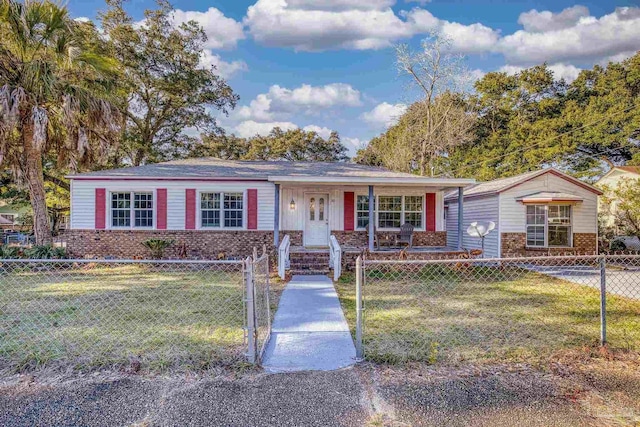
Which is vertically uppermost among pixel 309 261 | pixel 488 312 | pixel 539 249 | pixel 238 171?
pixel 238 171

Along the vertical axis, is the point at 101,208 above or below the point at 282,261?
above

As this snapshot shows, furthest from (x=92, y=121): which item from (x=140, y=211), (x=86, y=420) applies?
(x=86, y=420)

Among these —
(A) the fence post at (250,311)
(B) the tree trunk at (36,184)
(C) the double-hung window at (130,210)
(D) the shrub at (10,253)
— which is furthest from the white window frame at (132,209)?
(A) the fence post at (250,311)

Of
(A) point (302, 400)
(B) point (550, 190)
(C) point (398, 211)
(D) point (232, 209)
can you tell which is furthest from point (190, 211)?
(B) point (550, 190)

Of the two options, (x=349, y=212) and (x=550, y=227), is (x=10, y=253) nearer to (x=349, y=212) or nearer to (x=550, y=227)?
(x=349, y=212)

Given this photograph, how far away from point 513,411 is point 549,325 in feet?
10.8

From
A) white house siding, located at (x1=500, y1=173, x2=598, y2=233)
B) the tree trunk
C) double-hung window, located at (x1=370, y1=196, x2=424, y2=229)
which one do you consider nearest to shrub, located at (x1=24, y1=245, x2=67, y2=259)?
the tree trunk

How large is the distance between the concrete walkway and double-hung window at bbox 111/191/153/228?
7.69 metres

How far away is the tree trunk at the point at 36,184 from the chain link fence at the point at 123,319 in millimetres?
1934

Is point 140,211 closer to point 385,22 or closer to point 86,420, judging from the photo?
point 86,420

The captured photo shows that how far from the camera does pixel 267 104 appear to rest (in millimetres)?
29281

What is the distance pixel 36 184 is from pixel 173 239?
182 inches

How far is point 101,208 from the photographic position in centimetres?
1217

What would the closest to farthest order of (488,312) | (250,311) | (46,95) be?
1. (250,311)
2. (488,312)
3. (46,95)
